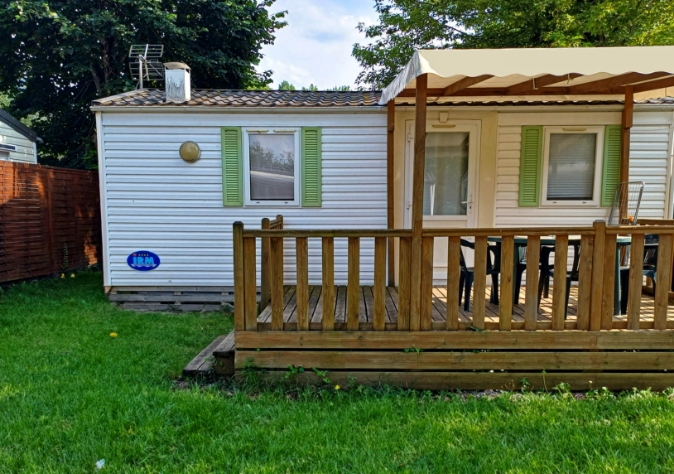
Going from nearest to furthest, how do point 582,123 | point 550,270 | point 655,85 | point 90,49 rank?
point 550,270 < point 655,85 < point 582,123 < point 90,49

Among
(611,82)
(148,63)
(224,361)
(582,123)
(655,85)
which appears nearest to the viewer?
(224,361)

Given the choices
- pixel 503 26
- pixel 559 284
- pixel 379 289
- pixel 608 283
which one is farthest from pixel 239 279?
pixel 503 26

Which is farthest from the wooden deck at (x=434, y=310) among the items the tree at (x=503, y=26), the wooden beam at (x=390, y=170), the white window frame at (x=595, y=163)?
the tree at (x=503, y=26)

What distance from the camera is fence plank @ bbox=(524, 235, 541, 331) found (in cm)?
303

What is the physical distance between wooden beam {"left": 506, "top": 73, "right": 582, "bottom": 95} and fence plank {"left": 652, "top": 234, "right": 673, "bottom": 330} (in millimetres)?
1617

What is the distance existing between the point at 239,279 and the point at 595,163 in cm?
464

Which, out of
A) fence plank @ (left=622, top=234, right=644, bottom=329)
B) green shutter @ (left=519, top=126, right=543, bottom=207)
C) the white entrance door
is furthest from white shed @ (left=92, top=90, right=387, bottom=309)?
fence plank @ (left=622, top=234, right=644, bottom=329)

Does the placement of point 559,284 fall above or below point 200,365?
above

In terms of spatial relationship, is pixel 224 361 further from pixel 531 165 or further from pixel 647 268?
pixel 531 165

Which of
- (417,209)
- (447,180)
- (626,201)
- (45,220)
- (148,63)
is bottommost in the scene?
(45,220)

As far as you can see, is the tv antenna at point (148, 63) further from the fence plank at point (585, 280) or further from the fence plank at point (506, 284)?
the fence plank at point (585, 280)

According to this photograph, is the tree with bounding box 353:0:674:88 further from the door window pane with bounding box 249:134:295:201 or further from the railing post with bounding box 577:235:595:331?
the railing post with bounding box 577:235:595:331

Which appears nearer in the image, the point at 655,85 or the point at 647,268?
the point at 647,268

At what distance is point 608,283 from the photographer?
120 inches
